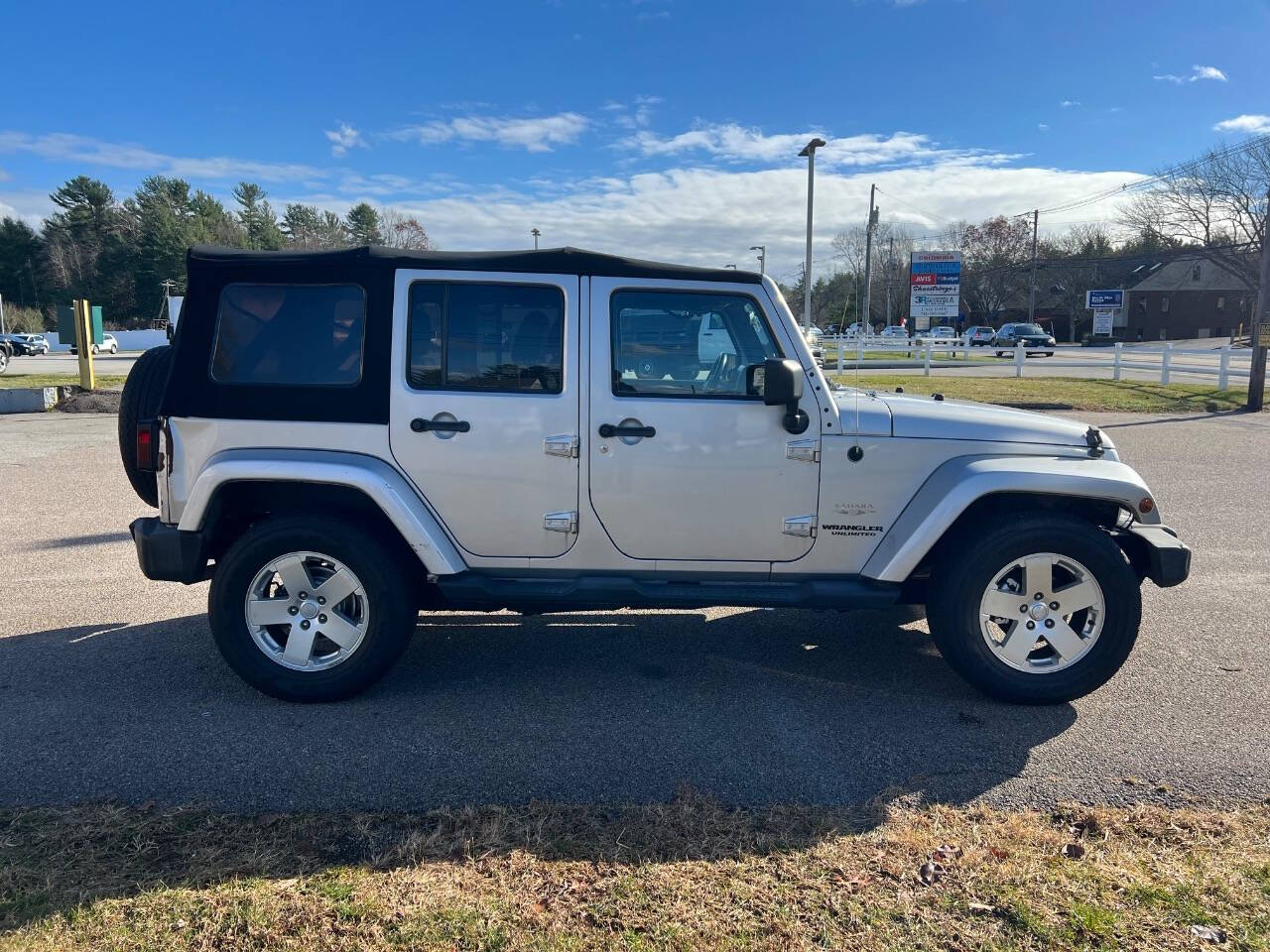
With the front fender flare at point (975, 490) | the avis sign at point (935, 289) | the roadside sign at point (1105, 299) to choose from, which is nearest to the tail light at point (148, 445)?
the front fender flare at point (975, 490)

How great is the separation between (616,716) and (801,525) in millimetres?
1246

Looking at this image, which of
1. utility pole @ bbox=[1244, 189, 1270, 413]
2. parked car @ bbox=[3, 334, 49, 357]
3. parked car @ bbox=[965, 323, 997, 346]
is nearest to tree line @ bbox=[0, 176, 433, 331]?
parked car @ bbox=[3, 334, 49, 357]

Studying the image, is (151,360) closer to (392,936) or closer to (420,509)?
(420,509)

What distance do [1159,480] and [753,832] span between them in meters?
8.71

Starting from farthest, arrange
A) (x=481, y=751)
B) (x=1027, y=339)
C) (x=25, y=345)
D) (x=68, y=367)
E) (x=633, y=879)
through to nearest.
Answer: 1. (x=25, y=345)
2. (x=1027, y=339)
3. (x=68, y=367)
4. (x=481, y=751)
5. (x=633, y=879)

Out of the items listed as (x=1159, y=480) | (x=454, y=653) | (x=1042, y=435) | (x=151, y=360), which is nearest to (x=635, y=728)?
(x=454, y=653)

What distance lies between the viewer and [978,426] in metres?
4.19

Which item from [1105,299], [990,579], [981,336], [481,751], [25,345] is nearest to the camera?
[481,751]

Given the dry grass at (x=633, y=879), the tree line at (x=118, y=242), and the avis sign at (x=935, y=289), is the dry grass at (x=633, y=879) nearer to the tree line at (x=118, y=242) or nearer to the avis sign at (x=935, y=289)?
the avis sign at (x=935, y=289)

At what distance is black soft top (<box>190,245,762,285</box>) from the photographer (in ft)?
13.6

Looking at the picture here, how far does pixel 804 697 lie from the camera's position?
4.33 meters

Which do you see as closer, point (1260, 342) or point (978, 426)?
point (978, 426)

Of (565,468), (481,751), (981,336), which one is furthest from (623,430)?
(981,336)

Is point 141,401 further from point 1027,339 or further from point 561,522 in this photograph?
point 1027,339
